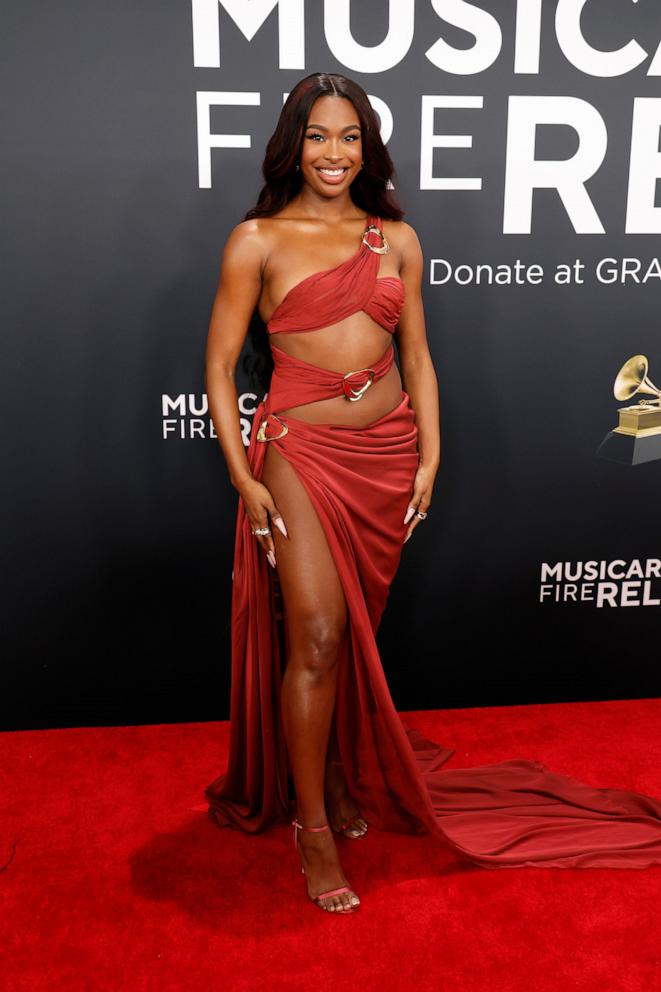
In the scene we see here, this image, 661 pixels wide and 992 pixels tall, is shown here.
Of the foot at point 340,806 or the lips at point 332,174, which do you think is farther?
the foot at point 340,806

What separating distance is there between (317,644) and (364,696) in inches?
12.4

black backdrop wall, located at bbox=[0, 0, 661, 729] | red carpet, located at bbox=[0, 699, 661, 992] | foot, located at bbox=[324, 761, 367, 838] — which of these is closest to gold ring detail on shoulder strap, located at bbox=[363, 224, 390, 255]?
black backdrop wall, located at bbox=[0, 0, 661, 729]

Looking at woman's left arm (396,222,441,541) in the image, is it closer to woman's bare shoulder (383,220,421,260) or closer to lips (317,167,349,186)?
woman's bare shoulder (383,220,421,260)

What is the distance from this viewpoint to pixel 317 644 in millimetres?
2498

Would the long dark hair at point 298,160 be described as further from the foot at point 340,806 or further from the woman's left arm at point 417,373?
the foot at point 340,806

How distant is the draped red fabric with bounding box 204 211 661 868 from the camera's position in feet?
8.21

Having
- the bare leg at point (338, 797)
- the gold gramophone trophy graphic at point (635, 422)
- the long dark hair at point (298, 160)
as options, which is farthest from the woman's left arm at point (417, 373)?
the gold gramophone trophy graphic at point (635, 422)

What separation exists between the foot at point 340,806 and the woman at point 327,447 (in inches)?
7.0

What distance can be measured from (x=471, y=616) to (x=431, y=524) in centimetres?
39

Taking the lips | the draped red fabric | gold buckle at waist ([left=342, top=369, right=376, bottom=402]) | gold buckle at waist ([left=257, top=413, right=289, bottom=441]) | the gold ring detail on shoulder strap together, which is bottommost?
the draped red fabric

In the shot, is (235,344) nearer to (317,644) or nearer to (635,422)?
(317,644)

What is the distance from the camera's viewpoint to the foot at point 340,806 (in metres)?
2.81

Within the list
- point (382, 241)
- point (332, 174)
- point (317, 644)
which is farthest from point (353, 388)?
point (317, 644)

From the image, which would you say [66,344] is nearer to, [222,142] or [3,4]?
[222,142]
